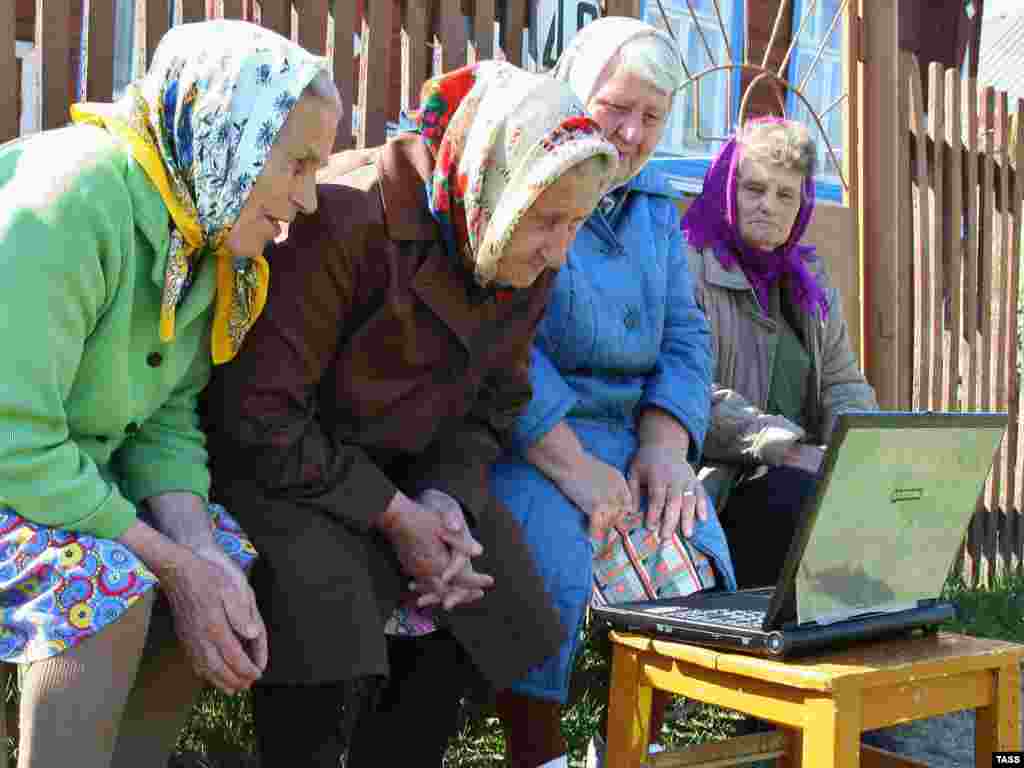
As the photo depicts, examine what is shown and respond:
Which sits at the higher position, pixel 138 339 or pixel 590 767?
pixel 138 339

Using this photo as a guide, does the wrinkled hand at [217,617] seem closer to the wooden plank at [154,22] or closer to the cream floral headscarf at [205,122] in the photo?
the cream floral headscarf at [205,122]

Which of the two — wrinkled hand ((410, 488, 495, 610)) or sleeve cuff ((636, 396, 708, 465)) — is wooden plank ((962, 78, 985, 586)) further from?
wrinkled hand ((410, 488, 495, 610))

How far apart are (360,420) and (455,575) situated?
0.33 meters

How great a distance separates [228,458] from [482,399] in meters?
0.54

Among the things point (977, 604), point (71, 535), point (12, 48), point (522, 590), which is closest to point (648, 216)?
point (522, 590)

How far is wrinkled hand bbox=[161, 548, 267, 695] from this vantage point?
73.9 inches

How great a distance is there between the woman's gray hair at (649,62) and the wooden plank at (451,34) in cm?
71

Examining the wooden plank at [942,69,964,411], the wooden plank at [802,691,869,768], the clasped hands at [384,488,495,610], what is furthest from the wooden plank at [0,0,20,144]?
the wooden plank at [942,69,964,411]

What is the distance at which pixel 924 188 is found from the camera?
524cm

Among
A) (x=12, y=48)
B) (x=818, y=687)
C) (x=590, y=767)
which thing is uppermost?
(x=12, y=48)

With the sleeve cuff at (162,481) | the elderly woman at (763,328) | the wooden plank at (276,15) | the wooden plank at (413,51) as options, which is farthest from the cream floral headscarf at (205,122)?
the elderly woman at (763,328)

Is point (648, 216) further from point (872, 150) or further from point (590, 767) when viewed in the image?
point (872, 150)

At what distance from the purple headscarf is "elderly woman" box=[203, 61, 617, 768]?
123cm

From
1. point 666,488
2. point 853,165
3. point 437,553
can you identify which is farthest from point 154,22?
point 853,165
